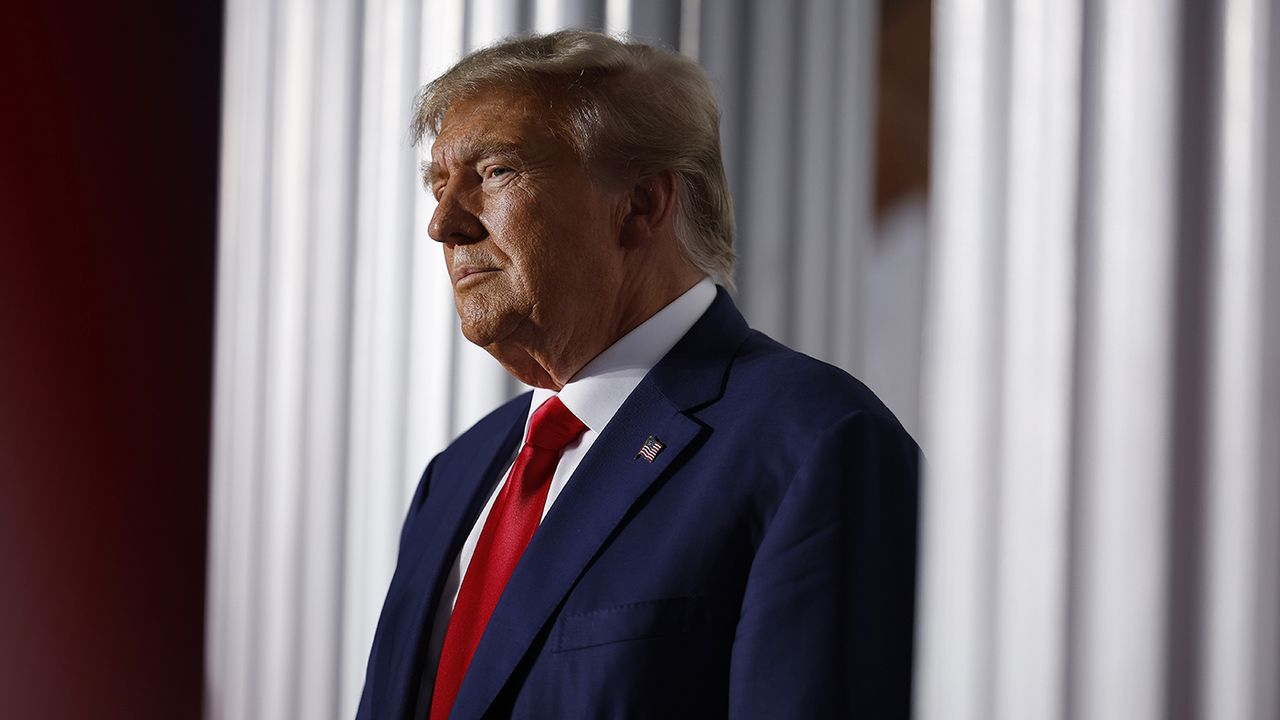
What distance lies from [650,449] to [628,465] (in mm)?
30

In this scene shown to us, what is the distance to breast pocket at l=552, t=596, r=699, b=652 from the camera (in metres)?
1.15

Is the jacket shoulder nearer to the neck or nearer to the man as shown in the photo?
the man

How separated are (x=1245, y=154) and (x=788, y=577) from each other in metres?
0.55

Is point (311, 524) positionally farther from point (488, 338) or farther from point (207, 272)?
point (488, 338)

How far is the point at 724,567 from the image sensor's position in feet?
3.83

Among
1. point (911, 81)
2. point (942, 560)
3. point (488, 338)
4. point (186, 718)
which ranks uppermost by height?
point (911, 81)

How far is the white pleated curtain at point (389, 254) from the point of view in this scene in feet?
6.21

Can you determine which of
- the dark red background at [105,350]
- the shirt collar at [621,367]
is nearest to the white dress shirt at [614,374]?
the shirt collar at [621,367]

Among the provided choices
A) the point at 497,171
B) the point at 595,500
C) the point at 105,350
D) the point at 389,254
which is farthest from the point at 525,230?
the point at 105,350

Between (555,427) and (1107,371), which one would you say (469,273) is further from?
(1107,371)

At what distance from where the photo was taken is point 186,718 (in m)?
2.39

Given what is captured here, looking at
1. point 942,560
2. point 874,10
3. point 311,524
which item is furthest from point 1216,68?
point 311,524

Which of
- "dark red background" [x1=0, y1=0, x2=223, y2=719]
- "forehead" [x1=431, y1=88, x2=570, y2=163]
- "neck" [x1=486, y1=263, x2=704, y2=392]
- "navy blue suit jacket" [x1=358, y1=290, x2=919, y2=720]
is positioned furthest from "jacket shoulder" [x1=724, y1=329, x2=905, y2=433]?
"dark red background" [x1=0, y1=0, x2=223, y2=719]

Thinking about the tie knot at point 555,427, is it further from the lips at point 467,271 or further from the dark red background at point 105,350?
the dark red background at point 105,350
